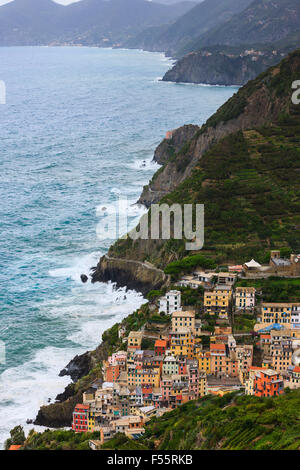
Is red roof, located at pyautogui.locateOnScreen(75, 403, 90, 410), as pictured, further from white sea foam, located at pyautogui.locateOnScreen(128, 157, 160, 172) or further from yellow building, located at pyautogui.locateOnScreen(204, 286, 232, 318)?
white sea foam, located at pyautogui.locateOnScreen(128, 157, 160, 172)

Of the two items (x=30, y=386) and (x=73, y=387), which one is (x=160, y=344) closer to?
(x=73, y=387)

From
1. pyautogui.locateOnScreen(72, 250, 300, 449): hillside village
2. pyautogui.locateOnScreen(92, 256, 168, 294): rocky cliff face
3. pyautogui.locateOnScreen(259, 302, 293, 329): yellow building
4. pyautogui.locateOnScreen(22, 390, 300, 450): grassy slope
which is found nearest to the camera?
pyautogui.locateOnScreen(22, 390, 300, 450): grassy slope

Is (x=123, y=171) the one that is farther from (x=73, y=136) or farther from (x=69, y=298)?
(x=69, y=298)

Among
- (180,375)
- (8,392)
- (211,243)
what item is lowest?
(8,392)

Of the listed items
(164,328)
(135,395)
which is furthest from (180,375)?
(164,328)

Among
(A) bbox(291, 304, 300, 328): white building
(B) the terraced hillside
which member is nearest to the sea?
(B) the terraced hillside
